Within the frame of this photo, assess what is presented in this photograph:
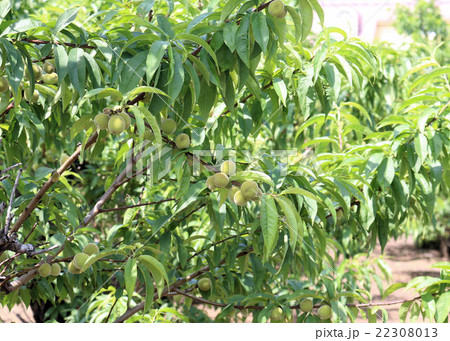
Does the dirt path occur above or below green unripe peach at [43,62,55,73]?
below

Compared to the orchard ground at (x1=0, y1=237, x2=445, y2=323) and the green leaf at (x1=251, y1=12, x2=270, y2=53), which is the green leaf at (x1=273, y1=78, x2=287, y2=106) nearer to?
the green leaf at (x1=251, y1=12, x2=270, y2=53)

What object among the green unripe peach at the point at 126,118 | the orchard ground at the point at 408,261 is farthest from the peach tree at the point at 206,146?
the orchard ground at the point at 408,261

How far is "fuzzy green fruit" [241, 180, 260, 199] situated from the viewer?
120cm

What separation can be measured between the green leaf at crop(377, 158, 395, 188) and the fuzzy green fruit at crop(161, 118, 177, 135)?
67 centimetres

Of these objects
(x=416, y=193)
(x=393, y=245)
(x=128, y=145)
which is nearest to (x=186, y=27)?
(x=128, y=145)

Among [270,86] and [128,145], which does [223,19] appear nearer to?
[270,86]

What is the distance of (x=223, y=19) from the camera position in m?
1.26

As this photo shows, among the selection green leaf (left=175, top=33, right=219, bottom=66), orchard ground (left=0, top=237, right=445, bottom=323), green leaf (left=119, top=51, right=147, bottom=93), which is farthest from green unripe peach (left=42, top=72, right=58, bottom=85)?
orchard ground (left=0, top=237, right=445, bottom=323)

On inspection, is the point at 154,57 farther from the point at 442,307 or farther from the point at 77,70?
the point at 442,307

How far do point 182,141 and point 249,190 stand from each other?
0.29 m

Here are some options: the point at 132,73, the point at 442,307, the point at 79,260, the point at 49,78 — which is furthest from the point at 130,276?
the point at 442,307

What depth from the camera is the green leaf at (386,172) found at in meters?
1.69

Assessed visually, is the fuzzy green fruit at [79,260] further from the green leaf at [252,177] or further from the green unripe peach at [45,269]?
the green leaf at [252,177]

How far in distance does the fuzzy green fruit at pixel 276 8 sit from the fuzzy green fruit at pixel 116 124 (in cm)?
41
